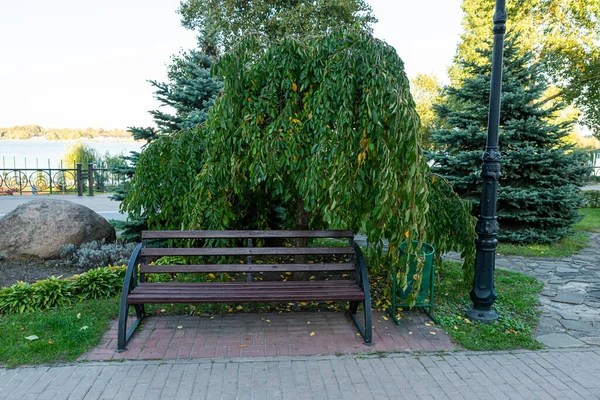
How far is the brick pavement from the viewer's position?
321cm

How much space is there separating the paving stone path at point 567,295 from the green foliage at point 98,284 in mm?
4814

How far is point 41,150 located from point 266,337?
33974mm

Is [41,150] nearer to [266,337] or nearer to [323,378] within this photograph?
[266,337]

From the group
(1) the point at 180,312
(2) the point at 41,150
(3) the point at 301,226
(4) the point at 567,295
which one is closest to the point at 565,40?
(4) the point at 567,295

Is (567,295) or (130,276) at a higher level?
(130,276)

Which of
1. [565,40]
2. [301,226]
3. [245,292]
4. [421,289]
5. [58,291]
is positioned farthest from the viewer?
[565,40]

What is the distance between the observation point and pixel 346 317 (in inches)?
186

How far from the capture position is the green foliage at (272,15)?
15.4 metres

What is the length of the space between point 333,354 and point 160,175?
10.2 ft

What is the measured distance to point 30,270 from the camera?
6055 mm

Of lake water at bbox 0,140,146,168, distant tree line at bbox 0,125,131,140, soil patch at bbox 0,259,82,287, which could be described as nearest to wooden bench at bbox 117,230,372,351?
soil patch at bbox 0,259,82,287

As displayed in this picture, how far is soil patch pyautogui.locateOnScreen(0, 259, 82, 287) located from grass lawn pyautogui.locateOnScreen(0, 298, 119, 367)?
127 cm

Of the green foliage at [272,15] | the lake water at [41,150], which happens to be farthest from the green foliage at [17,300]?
the lake water at [41,150]

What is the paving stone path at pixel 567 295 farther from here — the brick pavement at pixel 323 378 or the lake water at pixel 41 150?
the lake water at pixel 41 150
